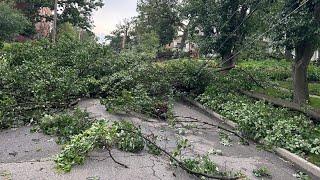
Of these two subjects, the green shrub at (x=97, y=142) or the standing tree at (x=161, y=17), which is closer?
the green shrub at (x=97, y=142)

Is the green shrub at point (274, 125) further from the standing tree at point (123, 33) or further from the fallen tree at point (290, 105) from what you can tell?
the standing tree at point (123, 33)

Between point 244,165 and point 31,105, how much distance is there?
224 inches

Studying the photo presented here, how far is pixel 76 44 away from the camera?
16.2 m

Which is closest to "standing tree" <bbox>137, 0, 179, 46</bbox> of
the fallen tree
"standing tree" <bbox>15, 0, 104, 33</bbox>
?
"standing tree" <bbox>15, 0, 104, 33</bbox>

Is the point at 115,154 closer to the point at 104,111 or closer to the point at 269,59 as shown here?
the point at 104,111

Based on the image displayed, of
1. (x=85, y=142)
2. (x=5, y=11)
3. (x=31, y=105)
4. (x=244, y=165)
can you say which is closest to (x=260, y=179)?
(x=244, y=165)

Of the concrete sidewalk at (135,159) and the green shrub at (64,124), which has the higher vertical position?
the green shrub at (64,124)

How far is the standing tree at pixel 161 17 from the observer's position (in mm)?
39250

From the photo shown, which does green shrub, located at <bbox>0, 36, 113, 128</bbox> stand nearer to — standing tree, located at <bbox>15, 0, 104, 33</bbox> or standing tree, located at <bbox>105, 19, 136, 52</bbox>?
standing tree, located at <bbox>15, 0, 104, 33</bbox>

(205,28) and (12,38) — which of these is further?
(12,38)

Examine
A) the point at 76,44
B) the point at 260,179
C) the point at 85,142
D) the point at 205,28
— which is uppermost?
the point at 205,28

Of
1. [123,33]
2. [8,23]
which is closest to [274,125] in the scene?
[8,23]

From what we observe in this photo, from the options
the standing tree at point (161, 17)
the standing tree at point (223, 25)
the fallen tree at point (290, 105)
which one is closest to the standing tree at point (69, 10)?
the standing tree at point (161, 17)

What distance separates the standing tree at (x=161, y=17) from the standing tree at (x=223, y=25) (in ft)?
56.4
